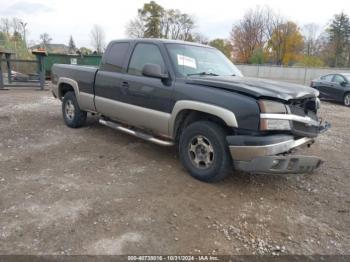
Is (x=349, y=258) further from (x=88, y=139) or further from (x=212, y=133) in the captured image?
(x=88, y=139)

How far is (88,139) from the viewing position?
5.90 m

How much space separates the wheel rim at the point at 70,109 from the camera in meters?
6.57

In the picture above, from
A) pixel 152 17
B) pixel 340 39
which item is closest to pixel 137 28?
pixel 152 17

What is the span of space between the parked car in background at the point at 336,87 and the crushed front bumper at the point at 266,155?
11.0 metres

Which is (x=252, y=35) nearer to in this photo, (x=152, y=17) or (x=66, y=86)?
(x=152, y=17)

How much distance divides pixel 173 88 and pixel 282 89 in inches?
55.8

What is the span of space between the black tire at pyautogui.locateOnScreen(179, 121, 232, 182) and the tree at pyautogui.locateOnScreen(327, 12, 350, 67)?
5982 cm

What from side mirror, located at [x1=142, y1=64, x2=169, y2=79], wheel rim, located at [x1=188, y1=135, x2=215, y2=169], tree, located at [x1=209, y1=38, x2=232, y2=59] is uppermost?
tree, located at [x1=209, y1=38, x2=232, y2=59]

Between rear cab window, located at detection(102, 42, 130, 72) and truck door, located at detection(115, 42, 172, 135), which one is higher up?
rear cab window, located at detection(102, 42, 130, 72)

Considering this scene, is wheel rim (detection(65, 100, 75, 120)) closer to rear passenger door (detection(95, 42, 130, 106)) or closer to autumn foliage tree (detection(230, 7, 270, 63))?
rear passenger door (detection(95, 42, 130, 106))

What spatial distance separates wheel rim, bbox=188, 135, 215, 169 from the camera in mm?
3941

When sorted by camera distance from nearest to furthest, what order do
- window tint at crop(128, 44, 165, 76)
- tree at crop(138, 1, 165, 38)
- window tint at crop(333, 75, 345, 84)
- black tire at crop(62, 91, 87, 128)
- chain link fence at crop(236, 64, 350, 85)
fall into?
window tint at crop(128, 44, 165, 76)
black tire at crop(62, 91, 87, 128)
window tint at crop(333, 75, 345, 84)
chain link fence at crop(236, 64, 350, 85)
tree at crop(138, 1, 165, 38)

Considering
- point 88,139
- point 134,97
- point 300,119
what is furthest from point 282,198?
point 88,139

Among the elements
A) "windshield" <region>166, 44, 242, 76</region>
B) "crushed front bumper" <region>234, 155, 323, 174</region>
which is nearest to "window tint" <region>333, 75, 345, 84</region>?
"windshield" <region>166, 44, 242, 76</region>
